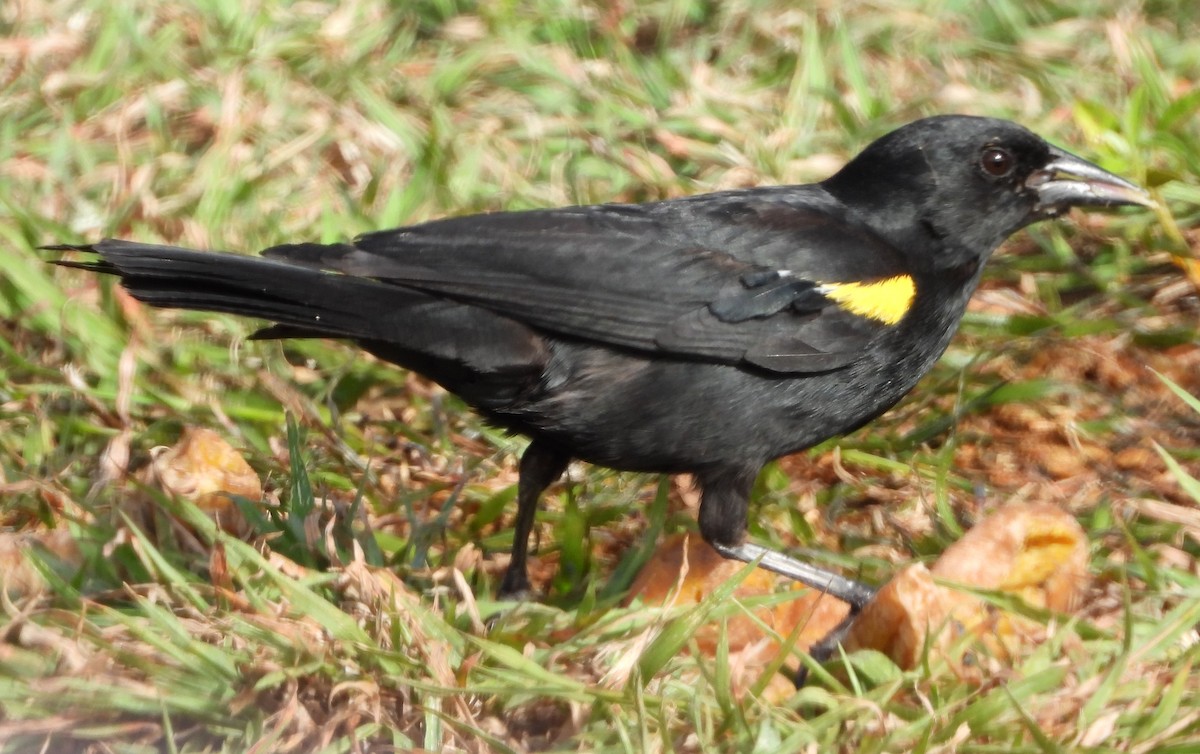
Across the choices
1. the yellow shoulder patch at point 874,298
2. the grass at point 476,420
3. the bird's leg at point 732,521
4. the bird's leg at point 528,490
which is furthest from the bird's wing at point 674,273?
the grass at point 476,420

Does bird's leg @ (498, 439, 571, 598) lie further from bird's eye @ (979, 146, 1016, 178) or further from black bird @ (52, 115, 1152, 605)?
bird's eye @ (979, 146, 1016, 178)

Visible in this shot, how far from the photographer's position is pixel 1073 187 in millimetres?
4297

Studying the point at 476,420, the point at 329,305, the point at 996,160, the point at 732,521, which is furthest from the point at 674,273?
the point at 476,420

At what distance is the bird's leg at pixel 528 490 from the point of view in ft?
13.1

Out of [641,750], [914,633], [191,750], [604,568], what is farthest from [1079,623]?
[191,750]

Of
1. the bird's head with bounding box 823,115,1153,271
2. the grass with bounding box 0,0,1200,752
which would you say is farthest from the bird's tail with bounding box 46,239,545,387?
the bird's head with bounding box 823,115,1153,271

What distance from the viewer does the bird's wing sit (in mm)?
3672

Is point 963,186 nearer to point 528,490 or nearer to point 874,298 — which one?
point 874,298

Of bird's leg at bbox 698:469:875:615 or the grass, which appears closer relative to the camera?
the grass

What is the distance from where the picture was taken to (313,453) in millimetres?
4551

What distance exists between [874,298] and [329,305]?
140cm

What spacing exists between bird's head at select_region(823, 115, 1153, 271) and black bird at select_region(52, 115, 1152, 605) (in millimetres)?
17

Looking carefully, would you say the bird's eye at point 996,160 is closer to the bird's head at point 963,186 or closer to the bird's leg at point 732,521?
the bird's head at point 963,186

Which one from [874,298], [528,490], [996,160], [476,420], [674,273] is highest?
[996,160]
